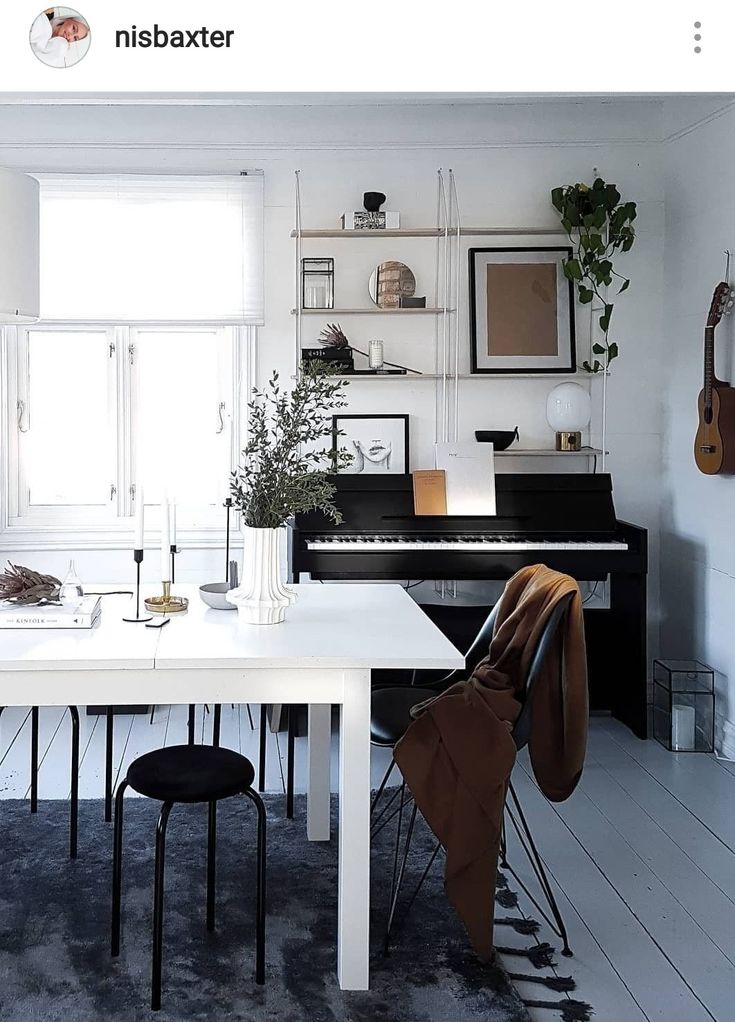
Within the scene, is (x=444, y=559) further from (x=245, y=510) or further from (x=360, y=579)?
(x=245, y=510)

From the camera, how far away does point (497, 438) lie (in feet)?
15.6

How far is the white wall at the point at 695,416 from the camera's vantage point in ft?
13.8

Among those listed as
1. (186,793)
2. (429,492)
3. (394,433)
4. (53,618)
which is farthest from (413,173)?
(186,793)

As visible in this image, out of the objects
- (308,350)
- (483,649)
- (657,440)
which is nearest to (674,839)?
(483,649)

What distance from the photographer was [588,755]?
13.5 feet

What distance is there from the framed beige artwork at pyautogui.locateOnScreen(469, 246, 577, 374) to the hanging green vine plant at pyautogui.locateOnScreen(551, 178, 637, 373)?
0.10 metres

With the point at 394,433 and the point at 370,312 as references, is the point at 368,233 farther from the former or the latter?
the point at 394,433

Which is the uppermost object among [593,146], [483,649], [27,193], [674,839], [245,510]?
[593,146]

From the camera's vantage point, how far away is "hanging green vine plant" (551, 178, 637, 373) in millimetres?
4594
